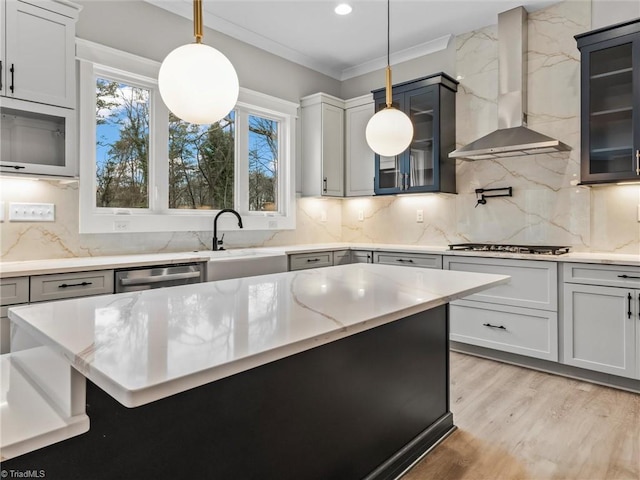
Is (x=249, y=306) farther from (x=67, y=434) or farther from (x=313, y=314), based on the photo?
(x=67, y=434)

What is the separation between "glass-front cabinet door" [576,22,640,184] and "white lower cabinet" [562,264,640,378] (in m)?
0.69

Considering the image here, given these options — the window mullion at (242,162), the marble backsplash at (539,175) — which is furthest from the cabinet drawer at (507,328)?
the window mullion at (242,162)

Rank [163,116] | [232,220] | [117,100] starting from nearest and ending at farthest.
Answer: [117,100], [163,116], [232,220]

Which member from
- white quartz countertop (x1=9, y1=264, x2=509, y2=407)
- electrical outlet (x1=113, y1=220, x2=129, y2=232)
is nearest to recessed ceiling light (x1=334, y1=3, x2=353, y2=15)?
electrical outlet (x1=113, y1=220, x2=129, y2=232)

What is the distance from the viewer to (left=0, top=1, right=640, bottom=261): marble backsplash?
9.32 ft

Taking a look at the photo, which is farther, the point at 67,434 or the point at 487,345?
the point at 487,345

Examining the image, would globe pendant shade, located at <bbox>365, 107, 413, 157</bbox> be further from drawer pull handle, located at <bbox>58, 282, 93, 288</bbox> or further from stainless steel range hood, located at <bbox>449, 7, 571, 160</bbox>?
drawer pull handle, located at <bbox>58, 282, 93, 288</bbox>

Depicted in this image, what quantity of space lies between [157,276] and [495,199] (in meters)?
2.99

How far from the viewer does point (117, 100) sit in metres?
3.20

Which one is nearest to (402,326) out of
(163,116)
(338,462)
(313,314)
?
(338,462)

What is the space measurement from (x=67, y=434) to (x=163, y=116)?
9.86ft

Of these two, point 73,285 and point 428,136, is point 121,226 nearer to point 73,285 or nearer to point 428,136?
point 73,285

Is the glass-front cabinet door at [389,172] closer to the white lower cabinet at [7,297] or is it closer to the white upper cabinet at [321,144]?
the white upper cabinet at [321,144]

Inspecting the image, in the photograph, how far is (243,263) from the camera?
10.5 feet
